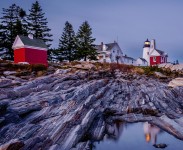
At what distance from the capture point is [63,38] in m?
64.0

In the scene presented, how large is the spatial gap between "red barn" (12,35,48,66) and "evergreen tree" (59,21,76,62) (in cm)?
1681

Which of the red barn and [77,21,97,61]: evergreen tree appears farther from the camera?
[77,21,97,61]: evergreen tree

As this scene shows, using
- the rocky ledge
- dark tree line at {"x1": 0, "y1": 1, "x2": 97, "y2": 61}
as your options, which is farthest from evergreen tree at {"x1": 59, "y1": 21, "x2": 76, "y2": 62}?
the rocky ledge

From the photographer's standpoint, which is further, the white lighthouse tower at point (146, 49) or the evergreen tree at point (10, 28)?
the white lighthouse tower at point (146, 49)

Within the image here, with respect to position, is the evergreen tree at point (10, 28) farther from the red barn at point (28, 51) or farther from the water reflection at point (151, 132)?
the water reflection at point (151, 132)

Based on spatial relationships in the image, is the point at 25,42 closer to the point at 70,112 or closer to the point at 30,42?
the point at 30,42

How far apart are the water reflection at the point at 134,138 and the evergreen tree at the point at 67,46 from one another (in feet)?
157

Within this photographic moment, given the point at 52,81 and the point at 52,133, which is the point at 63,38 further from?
the point at 52,133

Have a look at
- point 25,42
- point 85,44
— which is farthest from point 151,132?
point 85,44

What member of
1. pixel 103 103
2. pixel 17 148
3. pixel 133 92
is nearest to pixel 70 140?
pixel 17 148

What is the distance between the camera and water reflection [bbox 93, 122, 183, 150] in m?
13.2

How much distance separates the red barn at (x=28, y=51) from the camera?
43062 millimetres

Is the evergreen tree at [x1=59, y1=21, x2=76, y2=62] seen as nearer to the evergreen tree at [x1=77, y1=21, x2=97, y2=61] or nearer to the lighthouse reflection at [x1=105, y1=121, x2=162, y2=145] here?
the evergreen tree at [x1=77, y1=21, x2=97, y2=61]

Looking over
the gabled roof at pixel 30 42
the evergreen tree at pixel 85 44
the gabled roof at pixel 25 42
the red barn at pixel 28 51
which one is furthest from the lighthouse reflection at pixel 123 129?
the evergreen tree at pixel 85 44
